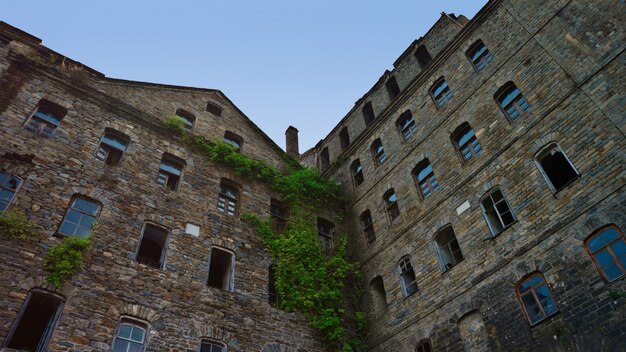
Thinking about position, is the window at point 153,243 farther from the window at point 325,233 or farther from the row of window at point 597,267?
the row of window at point 597,267

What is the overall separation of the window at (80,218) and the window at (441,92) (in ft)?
41.6

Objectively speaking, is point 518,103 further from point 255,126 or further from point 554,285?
point 255,126

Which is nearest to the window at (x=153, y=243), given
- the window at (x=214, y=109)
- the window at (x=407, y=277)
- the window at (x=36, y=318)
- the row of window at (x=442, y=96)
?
the window at (x=36, y=318)

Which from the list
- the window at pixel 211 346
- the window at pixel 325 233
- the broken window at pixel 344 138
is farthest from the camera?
the broken window at pixel 344 138

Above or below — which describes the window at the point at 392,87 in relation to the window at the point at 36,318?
above

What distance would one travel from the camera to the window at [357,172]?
69.3 feet

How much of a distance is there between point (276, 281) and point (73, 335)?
6.43 metres

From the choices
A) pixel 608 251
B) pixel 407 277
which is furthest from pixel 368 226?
pixel 608 251

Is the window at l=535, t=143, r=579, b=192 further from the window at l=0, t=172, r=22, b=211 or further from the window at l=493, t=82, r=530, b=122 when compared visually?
the window at l=0, t=172, r=22, b=211

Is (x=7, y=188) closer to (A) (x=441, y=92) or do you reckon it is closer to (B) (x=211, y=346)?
(B) (x=211, y=346)

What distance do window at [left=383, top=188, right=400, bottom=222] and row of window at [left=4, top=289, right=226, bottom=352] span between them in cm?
990

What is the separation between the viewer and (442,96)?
59.7ft

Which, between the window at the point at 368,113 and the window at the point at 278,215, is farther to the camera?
the window at the point at 368,113

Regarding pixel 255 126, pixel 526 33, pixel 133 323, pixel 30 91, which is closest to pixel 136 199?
pixel 133 323
